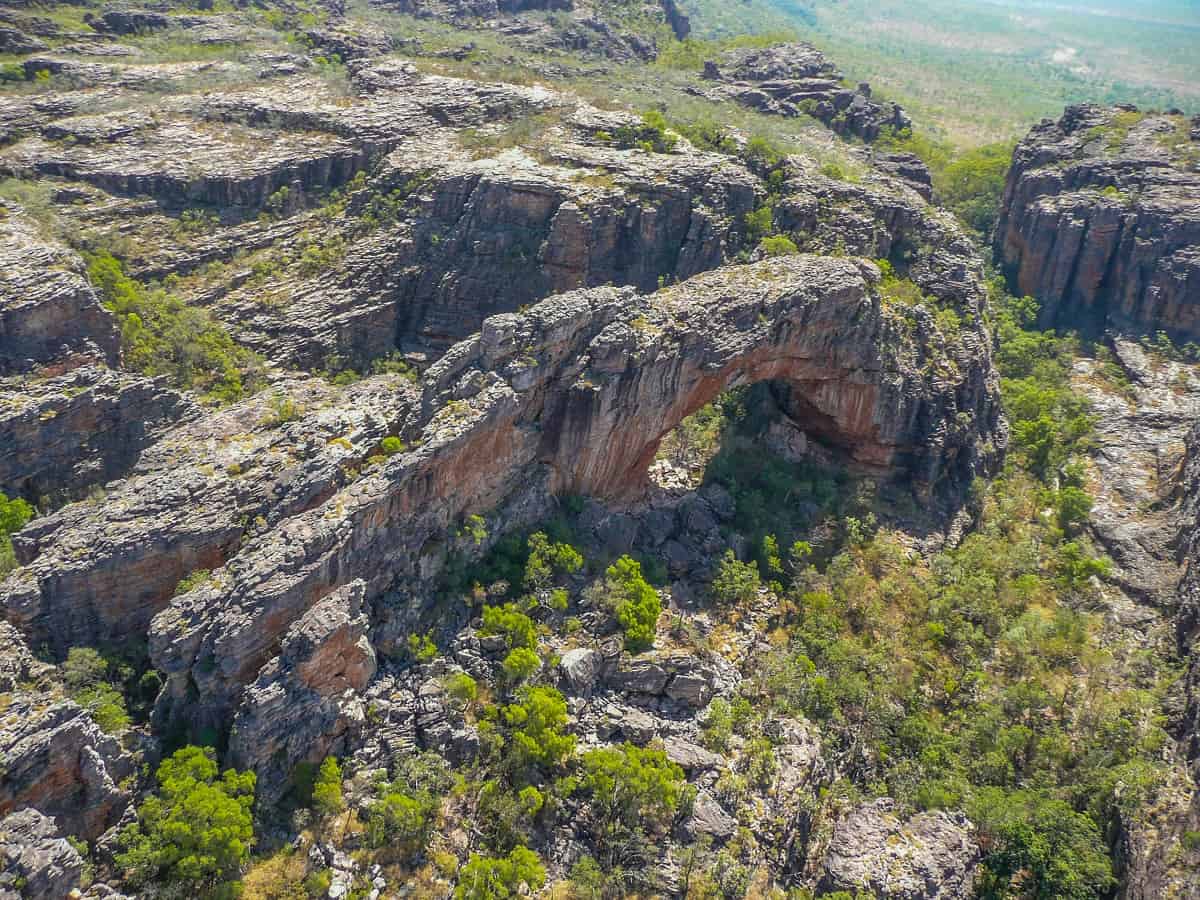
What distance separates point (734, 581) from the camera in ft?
136

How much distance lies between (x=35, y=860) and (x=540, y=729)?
16.6m

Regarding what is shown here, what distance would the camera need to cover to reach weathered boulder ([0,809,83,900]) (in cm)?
2316

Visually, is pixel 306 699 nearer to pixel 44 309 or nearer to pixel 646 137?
pixel 44 309

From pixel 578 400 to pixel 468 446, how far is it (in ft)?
21.5

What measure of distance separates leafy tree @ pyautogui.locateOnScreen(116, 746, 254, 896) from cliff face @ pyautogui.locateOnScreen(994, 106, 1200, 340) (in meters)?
73.5

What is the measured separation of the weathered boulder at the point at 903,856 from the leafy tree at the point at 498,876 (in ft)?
37.6

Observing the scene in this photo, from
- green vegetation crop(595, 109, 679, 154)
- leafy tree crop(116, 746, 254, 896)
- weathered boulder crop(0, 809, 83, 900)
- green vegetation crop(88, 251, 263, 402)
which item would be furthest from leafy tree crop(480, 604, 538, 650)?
green vegetation crop(595, 109, 679, 154)

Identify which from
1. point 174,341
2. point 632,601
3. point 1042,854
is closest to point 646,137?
point 174,341

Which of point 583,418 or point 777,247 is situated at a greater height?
point 777,247

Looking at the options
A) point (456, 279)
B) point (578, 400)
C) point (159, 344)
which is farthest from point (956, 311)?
point (159, 344)

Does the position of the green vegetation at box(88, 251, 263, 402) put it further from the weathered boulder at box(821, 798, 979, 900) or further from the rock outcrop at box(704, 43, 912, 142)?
the rock outcrop at box(704, 43, 912, 142)

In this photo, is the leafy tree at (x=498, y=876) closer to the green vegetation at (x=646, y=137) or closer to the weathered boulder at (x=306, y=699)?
the weathered boulder at (x=306, y=699)

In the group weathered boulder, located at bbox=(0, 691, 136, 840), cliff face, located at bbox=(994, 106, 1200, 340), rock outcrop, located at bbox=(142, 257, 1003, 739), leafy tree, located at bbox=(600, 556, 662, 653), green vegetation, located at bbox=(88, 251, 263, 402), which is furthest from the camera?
cliff face, located at bbox=(994, 106, 1200, 340)

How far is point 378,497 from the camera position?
3466 centimetres
